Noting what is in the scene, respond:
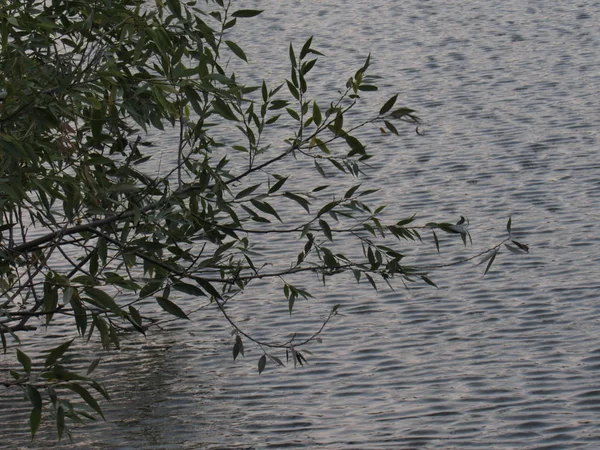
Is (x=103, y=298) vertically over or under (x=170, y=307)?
over

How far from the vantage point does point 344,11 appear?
3194cm

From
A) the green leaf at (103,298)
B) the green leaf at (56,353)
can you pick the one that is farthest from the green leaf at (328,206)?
the green leaf at (56,353)

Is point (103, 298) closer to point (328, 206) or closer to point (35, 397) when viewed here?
point (35, 397)

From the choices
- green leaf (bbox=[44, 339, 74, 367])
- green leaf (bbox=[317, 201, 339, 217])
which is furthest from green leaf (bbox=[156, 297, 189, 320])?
green leaf (bbox=[317, 201, 339, 217])

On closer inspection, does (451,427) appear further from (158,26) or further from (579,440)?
(158,26)

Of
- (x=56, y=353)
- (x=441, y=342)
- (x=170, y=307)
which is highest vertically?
(x=56, y=353)

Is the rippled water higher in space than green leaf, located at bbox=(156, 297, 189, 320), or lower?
lower

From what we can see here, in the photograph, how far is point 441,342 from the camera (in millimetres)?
11266

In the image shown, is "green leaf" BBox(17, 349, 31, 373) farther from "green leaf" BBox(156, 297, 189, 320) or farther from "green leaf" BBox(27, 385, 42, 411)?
"green leaf" BBox(156, 297, 189, 320)

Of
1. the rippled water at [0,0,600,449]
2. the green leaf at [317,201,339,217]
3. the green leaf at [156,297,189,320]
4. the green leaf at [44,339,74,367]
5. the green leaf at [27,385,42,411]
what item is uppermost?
the green leaf at [44,339,74,367]

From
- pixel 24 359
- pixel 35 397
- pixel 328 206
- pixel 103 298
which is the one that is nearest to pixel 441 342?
pixel 328 206

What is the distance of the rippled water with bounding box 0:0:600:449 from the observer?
31.1 feet

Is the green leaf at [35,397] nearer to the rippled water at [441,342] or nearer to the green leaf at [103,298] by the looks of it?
the green leaf at [103,298]

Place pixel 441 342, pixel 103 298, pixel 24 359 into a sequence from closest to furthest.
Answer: pixel 24 359
pixel 103 298
pixel 441 342
